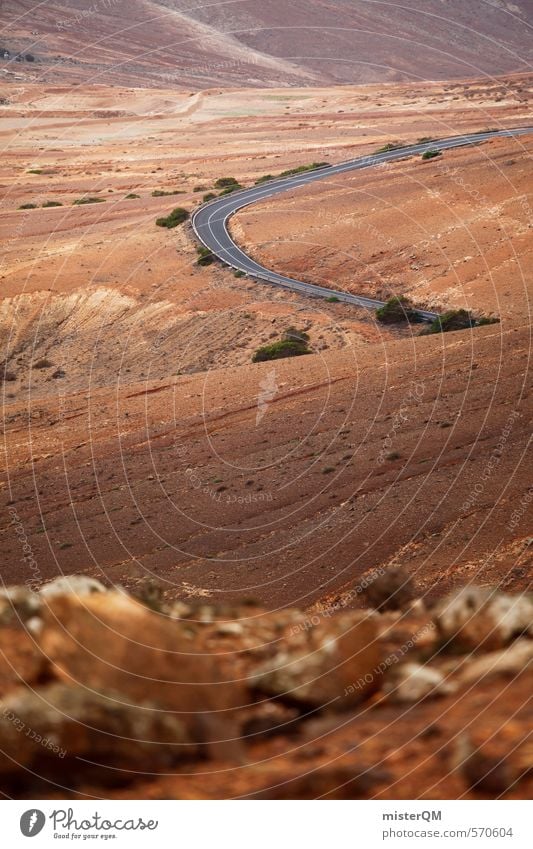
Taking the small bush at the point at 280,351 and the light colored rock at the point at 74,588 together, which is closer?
the light colored rock at the point at 74,588

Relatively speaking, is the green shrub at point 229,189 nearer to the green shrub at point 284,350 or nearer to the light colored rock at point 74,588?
the green shrub at point 284,350

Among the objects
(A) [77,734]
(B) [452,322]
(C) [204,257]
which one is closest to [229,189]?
(C) [204,257]

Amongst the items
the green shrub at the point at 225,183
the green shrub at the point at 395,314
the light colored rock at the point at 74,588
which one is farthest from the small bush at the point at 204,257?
the light colored rock at the point at 74,588

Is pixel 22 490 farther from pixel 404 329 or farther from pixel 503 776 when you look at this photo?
pixel 404 329

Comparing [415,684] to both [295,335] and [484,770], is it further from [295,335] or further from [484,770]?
[295,335]

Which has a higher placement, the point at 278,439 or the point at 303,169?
the point at 303,169

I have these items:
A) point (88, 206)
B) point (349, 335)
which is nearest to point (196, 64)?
point (88, 206)

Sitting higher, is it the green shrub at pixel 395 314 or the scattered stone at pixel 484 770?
the green shrub at pixel 395 314

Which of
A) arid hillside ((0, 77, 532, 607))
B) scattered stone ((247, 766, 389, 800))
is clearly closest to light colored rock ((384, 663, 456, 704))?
scattered stone ((247, 766, 389, 800))
